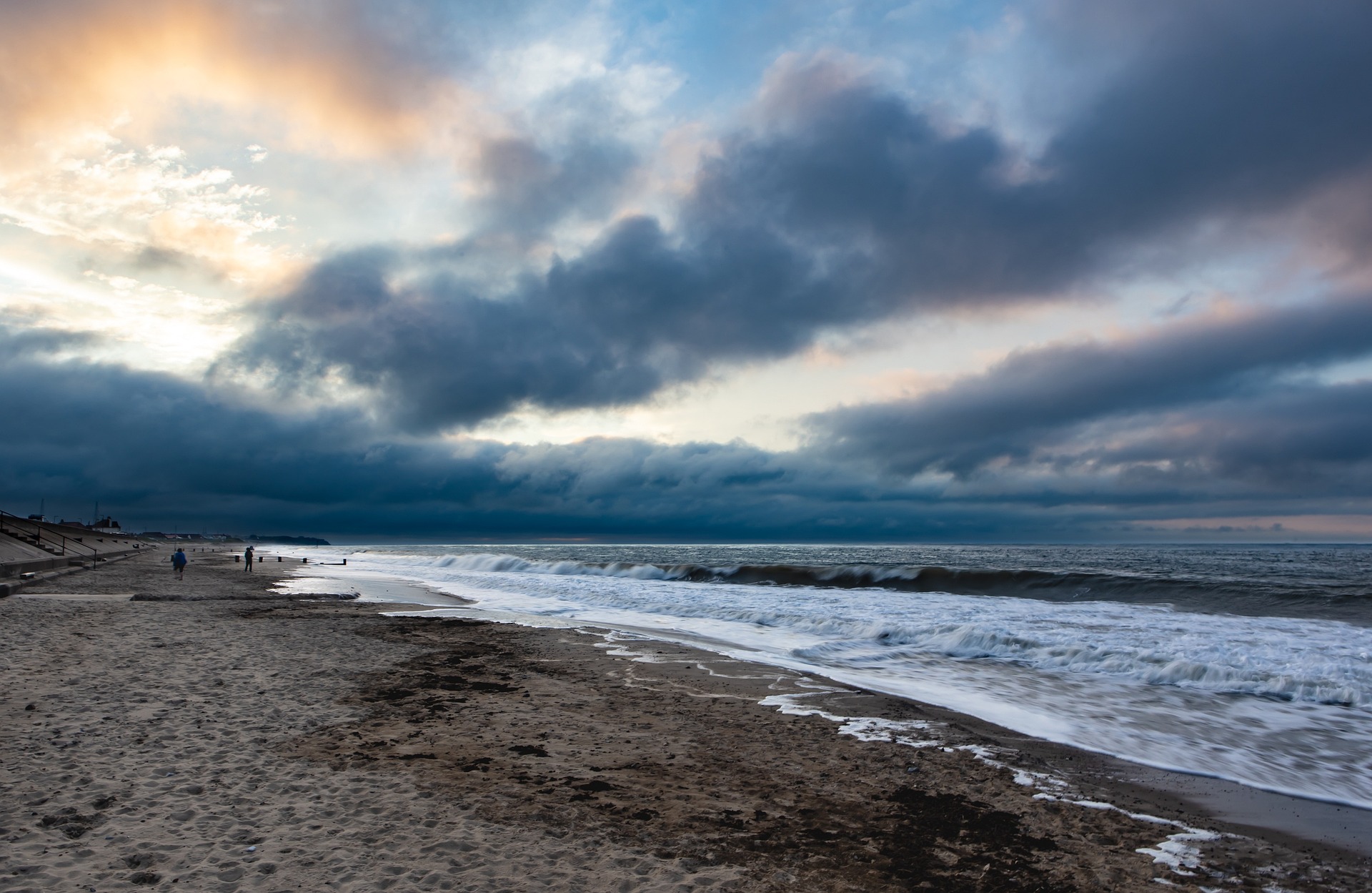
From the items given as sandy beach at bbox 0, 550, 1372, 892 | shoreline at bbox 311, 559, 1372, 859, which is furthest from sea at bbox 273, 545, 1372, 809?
sandy beach at bbox 0, 550, 1372, 892

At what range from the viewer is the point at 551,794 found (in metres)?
6.75

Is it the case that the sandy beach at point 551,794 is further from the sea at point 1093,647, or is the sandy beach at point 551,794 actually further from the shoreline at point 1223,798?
the sea at point 1093,647

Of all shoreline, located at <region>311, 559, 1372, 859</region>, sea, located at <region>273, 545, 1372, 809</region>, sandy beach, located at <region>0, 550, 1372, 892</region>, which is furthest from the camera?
sea, located at <region>273, 545, 1372, 809</region>

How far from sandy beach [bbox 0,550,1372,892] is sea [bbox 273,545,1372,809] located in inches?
80.4

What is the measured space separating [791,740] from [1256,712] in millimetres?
8556

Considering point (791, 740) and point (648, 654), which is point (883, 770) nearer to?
point (791, 740)

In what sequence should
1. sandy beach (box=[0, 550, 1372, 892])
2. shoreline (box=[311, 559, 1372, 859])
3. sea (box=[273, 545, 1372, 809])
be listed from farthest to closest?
sea (box=[273, 545, 1372, 809])
shoreline (box=[311, 559, 1372, 859])
sandy beach (box=[0, 550, 1372, 892])

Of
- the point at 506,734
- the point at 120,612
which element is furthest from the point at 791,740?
the point at 120,612

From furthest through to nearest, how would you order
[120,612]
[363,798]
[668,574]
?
[668,574], [120,612], [363,798]

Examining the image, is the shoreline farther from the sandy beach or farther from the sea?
the sea

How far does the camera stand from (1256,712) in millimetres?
11453

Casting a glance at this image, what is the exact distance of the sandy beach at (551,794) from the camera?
5180 millimetres

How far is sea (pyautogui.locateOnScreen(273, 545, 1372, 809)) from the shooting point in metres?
9.66

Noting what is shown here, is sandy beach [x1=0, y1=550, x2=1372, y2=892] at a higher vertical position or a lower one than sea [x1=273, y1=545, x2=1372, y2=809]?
higher
